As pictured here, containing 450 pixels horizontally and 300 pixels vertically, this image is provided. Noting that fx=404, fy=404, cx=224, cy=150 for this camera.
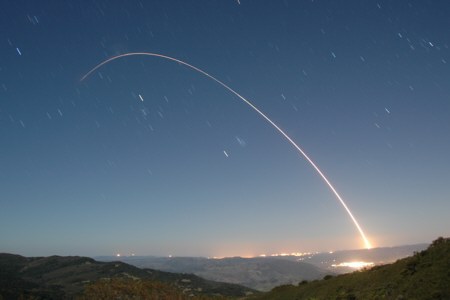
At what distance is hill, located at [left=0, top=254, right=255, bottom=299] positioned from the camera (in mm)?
89750

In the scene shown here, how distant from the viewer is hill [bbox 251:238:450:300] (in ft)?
78.2

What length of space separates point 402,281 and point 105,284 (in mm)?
83204

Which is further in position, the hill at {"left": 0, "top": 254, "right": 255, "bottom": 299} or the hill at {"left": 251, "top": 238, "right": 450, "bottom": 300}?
the hill at {"left": 0, "top": 254, "right": 255, "bottom": 299}

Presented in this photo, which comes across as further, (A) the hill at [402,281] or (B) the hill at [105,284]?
(B) the hill at [105,284]

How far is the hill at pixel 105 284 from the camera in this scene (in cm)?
8975

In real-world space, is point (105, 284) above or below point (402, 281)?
above

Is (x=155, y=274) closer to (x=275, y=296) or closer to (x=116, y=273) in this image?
(x=116, y=273)

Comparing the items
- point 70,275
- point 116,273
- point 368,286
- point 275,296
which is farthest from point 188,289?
point 368,286

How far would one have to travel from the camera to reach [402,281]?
28.0 metres

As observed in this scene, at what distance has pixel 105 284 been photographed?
9662cm

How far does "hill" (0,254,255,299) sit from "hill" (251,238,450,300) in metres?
55.9

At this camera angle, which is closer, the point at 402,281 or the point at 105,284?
the point at 402,281

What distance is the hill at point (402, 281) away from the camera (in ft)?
78.2

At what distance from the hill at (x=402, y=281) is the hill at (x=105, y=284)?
183 ft
